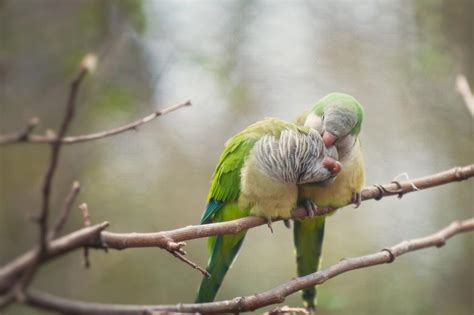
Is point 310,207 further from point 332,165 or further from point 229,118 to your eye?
point 229,118

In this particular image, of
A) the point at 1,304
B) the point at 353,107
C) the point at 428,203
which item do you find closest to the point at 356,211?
the point at 428,203

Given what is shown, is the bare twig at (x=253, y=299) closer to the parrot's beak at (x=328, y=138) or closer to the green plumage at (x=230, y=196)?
the parrot's beak at (x=328, y=138)

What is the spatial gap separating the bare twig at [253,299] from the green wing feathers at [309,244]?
810mm

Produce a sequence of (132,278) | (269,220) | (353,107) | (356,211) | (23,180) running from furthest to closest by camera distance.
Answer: (356,211)
(132,278)
(23,180)
(353,107)
(269,220)

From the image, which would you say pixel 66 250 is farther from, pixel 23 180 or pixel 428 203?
pixel 428 203

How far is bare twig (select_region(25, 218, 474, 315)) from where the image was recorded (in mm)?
1270

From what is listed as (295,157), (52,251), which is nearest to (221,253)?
(295,157)

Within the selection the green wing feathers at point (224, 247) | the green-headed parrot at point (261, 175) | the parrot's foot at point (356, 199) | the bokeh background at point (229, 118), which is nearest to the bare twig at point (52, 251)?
the green-headed parrot at point (261, 175)

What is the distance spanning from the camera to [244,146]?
3172mm

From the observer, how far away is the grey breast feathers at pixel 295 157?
Answer: 2.83 m

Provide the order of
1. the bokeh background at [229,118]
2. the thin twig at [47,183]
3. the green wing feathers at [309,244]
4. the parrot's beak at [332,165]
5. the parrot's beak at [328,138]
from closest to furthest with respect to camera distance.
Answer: the thin twig at [47,183] < the parrot's beak at [332,165] < the parrot's beak at [328,138] < the green wing feathers at [309,244] < the bokeh background at [229,118]

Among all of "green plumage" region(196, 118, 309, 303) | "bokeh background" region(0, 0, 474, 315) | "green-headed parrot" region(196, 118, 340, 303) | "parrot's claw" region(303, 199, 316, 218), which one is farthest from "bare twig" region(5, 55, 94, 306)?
"bokeh background" region(0, 0, 474, 315)

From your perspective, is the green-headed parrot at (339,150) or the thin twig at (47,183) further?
the green-headed parrot at (339,150)

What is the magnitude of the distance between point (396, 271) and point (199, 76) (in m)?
2.75
